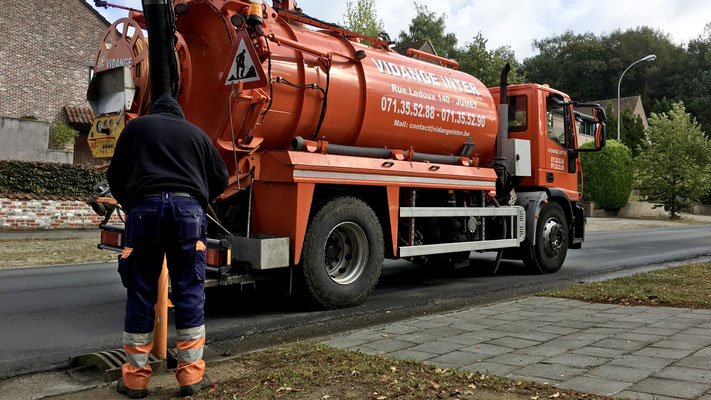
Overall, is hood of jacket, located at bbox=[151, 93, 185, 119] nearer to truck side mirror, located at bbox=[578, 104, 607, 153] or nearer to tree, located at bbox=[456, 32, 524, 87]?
truck side mirror, located at bbox=[578, 104, 607, 153]

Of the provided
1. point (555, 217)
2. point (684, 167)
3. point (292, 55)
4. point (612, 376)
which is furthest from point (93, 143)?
point (684, 167)

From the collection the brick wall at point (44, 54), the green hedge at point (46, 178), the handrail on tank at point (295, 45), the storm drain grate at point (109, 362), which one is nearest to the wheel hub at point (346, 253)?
the handrail on tank at point (295, 45)

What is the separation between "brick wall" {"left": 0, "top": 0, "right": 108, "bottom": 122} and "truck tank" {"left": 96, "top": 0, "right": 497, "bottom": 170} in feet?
63.4

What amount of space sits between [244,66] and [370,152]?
2055mm

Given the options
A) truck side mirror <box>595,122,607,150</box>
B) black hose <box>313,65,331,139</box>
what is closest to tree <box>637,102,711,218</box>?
truck side mirror <box>595,122,607,150</box>

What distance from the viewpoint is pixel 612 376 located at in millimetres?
3877

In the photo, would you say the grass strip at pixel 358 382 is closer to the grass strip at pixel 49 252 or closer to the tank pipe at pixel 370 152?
the tank pipe at pixel 370 152

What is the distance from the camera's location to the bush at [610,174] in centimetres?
3291

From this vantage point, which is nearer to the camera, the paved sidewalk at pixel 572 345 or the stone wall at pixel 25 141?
the paved sidewalk at pixel 572 345

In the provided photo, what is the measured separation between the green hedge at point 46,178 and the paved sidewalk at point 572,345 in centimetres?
1387

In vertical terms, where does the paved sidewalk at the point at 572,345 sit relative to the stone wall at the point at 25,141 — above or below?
below

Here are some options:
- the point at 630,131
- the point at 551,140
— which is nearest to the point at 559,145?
the point at 551,140

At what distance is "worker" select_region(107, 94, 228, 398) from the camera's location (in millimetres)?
3693

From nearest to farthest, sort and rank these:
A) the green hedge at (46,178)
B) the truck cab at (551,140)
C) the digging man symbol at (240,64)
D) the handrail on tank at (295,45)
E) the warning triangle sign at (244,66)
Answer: the warning triangle sign at (244,66) → the digging man symbol at (240,64) → the handrail on tank at (295,45) → the truck cab at (551,140) → the green hedge at (46,178)
